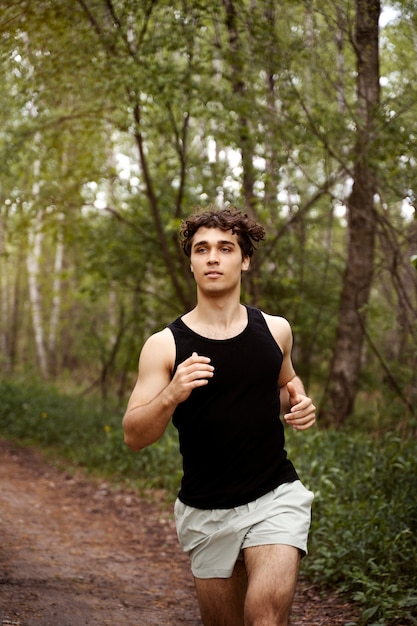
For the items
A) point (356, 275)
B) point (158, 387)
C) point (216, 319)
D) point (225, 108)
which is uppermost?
point (225, 108)

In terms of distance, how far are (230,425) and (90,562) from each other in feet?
11.8

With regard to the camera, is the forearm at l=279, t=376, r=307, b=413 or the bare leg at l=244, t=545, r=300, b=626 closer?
the bare leg at l=244, t=545, r=300, b=626

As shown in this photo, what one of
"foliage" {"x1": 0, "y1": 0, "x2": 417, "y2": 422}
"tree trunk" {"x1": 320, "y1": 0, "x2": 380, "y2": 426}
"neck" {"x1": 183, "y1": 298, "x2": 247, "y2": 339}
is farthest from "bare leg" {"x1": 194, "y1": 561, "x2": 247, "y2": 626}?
"tree trunk" {"x1": 320, "y1": 0, "x2": 380, "y2": 426}

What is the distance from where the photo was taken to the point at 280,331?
3.47 metres

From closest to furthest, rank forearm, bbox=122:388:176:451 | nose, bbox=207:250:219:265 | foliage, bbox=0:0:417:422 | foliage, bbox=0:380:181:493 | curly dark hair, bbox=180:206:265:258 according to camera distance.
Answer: forearm, bbox=122:388:176:451 → nose, bbox=207:250:219:265 → curly dark hair, bbox=180:206:265:258 → foliage, bbox=0:0:417:422 → foliage, bbox=0:380:181:493

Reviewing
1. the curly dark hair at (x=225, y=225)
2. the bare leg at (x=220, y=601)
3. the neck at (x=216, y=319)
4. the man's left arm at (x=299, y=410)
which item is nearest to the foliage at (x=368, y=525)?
the bare leg at (x=220, y=601)

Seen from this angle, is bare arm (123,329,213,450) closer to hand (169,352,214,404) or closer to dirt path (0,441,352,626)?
hand (169,352,214,404)

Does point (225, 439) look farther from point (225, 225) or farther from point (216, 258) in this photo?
point (225, 225)

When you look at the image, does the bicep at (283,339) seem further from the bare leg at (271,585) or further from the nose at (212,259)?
the bare leg at (271,585)

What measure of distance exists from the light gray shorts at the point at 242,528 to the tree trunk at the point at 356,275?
5.93 meters

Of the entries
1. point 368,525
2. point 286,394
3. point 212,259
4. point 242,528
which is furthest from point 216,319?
point 368,525

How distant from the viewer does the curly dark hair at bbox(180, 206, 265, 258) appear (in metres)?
3.41

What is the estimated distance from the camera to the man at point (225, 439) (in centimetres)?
306

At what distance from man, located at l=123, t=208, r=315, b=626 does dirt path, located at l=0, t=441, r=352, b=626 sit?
1718 mm
